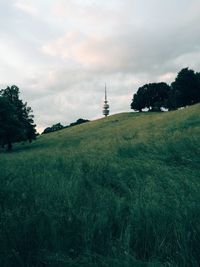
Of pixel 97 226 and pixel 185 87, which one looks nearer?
pixel 97 226

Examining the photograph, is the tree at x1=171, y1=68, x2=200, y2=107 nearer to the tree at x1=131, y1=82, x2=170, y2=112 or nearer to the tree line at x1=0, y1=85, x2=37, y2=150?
the tree at x1=131, y1=82, x2=170, y2=112

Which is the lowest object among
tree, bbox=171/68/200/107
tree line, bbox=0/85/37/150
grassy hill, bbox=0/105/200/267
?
grassy hill, bbox=0/105/200/267

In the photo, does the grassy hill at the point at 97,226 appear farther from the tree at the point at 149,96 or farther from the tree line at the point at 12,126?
the tree at the point at 149,96

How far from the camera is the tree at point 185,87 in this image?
6994 cm

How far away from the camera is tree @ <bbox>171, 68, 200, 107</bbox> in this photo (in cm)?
6994

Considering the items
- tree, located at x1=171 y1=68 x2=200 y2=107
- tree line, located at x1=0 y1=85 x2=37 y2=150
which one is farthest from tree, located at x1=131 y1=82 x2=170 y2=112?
tree line, located at x1=0 y1=85 x2=37 y2=150

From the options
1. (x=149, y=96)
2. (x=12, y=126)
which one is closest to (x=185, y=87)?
(x=149, y=96)

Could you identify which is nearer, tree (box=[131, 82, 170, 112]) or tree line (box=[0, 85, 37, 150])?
tree line (box=[0, 85, 37, 150])

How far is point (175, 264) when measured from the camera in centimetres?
392

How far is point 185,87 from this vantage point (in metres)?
69.7

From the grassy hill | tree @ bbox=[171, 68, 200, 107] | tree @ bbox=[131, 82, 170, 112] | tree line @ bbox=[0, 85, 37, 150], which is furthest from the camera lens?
tree @ bbox=[131, 82, 170, 112]

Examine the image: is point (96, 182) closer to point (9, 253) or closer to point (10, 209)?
point (10, 209)

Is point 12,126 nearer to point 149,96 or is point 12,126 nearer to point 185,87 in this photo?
point 185,87

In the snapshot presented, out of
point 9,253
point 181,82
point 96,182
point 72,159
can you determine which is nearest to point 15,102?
point 181,82
